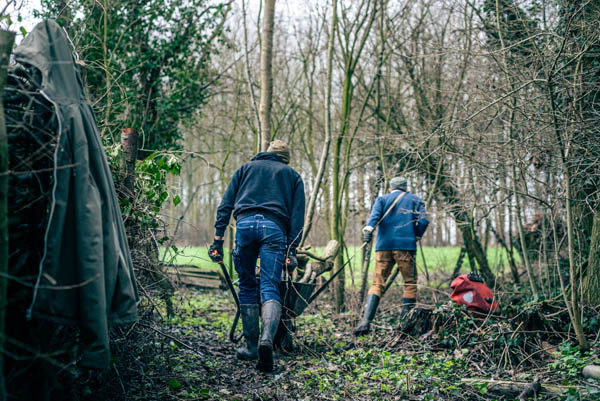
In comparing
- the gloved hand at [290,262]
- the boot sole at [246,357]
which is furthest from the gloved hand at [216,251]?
the boot sole at [246,357]

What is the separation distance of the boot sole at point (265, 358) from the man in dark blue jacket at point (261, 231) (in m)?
0.22

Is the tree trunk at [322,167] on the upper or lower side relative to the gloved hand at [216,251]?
upper

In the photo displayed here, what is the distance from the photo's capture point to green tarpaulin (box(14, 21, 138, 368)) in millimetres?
2053

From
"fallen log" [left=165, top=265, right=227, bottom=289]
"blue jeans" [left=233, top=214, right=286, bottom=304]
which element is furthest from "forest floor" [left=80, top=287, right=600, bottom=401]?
"fallen log" [left=165, top=265, right=227, bottom=289]

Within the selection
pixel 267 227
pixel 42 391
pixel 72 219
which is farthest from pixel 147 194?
pixel 42 391

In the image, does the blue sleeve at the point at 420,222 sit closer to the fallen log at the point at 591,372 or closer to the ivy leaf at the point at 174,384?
the fallen log at the point at 591,372

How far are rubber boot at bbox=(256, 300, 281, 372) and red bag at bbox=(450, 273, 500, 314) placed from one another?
224 cm

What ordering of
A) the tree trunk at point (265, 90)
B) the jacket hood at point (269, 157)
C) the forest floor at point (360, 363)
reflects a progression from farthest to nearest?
1. the tree trunk at point (265, 90)
2. the jacket hood at point (269, 157)
3. the forest floor at point (360, 363)

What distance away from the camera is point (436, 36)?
29.2ft

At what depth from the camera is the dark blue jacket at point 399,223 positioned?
6.45 m

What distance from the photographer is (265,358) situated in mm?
4160

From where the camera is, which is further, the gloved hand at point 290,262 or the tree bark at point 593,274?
the tree bark at point 593,274

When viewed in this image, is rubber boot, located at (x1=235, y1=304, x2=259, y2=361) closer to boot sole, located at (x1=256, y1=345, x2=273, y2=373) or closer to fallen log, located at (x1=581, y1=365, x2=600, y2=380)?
boot sole, located at (x1=256, y1=345, x2=273, y2=373)

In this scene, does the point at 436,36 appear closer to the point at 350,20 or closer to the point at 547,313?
the point at 350,20
